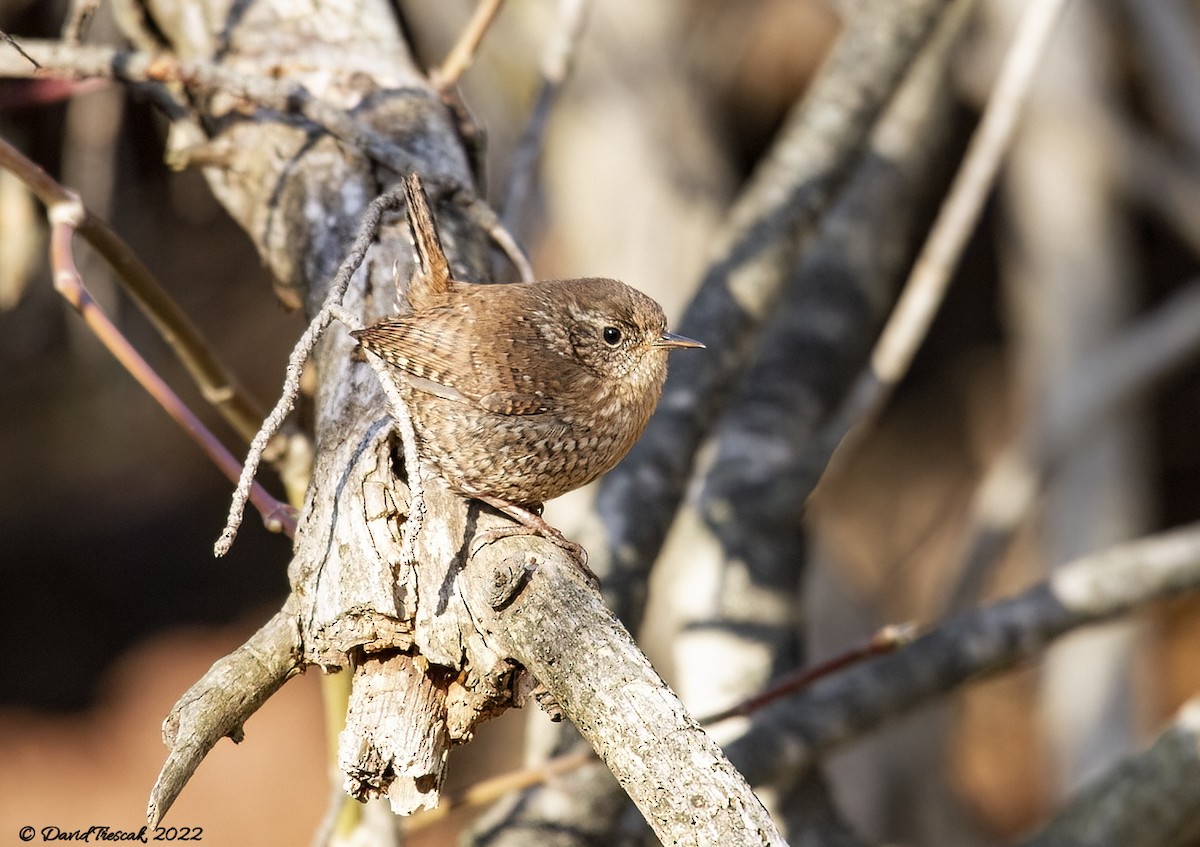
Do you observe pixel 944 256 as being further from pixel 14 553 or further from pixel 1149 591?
pixel 14 553

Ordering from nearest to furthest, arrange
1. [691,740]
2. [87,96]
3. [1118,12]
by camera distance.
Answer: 1. [691,740]
2. [87,96]
3. [1118,12]

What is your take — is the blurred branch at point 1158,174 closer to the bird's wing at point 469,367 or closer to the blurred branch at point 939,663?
the blurred branch at point 939,663

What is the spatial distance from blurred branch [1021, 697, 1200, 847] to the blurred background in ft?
6.42

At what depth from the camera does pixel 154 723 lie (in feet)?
21.2

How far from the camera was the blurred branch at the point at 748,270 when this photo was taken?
261cm

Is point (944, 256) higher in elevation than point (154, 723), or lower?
lower

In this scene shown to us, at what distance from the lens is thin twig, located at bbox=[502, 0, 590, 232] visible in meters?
2.72

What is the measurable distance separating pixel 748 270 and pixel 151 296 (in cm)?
145

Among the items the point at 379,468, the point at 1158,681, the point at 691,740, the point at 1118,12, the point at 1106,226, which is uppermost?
the point at 1118,12

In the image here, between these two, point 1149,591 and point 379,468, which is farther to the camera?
point 1149,591

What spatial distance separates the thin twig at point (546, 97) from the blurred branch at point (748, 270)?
20.5 inches

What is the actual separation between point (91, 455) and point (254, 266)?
1.41 meters

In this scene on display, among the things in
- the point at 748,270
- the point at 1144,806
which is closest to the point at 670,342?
Answer: the point at 748,270

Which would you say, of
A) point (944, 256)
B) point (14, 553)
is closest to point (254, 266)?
point (14, 553)
